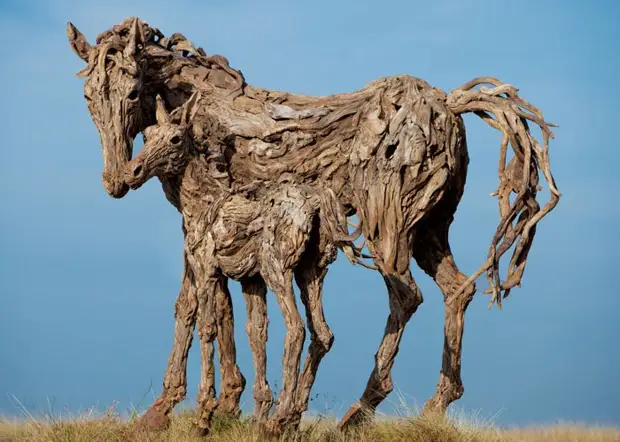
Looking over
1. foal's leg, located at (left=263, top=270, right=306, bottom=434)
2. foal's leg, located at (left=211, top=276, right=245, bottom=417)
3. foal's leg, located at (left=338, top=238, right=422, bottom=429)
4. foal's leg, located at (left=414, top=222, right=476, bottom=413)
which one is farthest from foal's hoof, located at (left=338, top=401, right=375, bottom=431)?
foal's leg, located at (left=263, top=270, right=306, bottom=434)

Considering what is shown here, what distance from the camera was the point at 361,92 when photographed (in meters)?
8.96

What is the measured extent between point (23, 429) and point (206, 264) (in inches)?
85.9

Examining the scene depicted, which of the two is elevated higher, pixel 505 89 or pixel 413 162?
pixel 505 89

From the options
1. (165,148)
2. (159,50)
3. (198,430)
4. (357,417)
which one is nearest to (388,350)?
(357,417)

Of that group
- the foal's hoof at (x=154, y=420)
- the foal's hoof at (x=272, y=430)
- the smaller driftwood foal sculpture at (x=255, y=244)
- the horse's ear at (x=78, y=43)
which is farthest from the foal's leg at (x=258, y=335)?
the horse's ear at (x=78, y=43)

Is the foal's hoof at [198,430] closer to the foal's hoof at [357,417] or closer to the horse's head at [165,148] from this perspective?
the foal's hoof at [357,417]

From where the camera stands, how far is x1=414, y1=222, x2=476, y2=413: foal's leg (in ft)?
29.8

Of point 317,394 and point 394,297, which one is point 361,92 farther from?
point 317,394

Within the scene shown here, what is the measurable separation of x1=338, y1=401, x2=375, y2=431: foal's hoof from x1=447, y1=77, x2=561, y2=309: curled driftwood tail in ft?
4.25

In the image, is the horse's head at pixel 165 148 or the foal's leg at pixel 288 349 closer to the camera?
the foal's leg at pixel 288 349

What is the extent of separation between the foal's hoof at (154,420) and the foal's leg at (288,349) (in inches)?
42.5

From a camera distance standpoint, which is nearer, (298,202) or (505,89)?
(298,202)

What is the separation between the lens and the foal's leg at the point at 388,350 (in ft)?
28.5

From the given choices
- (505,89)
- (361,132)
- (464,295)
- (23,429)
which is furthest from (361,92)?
(23,429)
